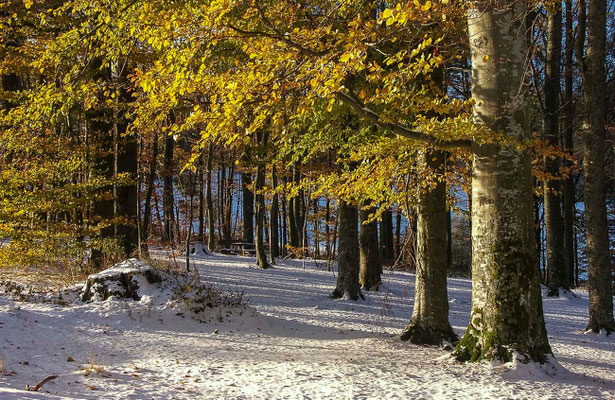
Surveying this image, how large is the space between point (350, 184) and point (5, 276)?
344 inches

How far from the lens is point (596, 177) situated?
31.5ft

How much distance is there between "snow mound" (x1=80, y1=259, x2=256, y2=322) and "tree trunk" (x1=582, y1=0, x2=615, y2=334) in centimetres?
Answer: 719

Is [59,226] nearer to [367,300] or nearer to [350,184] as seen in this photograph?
[350,184]

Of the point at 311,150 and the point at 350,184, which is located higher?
the point at 311,150

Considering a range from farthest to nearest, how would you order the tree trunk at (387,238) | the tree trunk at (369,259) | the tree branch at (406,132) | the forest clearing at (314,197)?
the tree trunk at (387,238) < the tree trunk at (369,259) < the tree branch at (406,132) < the forest clearing at (314,197)

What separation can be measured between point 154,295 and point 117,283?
0.70 meters

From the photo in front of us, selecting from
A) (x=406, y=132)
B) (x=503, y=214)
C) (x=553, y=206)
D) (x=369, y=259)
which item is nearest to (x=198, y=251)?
(x=369, y=259)

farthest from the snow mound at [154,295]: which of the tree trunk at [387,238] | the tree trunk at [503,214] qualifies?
the tree trunk at [387,238]

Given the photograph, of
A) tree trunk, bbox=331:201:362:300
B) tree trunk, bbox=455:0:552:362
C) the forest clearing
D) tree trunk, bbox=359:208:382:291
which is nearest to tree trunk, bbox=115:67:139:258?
the forest clearing

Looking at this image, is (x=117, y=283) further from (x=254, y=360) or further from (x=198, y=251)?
(x=198, y=251)

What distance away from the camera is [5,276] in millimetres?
10734

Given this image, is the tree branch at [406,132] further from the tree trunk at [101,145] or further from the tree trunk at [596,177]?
the tree trunk at [101,145]

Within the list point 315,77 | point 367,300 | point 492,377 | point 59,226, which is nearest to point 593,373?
point 492,377

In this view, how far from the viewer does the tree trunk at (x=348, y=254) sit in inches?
462
